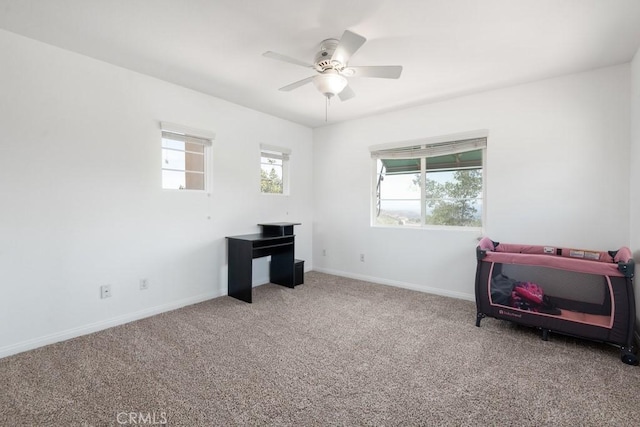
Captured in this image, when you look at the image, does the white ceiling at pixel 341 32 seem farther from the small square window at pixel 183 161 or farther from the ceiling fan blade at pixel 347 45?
the small square window at pixel 183 161

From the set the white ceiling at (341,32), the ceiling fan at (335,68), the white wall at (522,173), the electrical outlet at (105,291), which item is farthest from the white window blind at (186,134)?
the white wall at (522,173)

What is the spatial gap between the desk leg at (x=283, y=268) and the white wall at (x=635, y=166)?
3575 mm

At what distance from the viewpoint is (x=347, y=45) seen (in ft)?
6.86

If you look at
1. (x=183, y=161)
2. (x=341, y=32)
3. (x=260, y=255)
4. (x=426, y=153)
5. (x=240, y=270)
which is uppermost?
(x=341, y=32)

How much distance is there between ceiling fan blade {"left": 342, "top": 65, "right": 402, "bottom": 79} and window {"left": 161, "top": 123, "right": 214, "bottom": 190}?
2073mm

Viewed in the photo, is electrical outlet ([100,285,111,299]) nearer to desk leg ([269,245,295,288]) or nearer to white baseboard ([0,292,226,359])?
white baseboard ([0,292,226,359])

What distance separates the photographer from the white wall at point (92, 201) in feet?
7.72

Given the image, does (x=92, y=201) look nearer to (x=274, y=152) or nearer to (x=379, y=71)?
(x=274, y=152)

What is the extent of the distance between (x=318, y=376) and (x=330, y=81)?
2.32 meters

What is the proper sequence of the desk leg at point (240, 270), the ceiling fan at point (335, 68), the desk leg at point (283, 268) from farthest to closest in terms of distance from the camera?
the desk leg at point (283, 268) → the desk leg at point (240, 270) → the ceiling fan at point (335, 68)

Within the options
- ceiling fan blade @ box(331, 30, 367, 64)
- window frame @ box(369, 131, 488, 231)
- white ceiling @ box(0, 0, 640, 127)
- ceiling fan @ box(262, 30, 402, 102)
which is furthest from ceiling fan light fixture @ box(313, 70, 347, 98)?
window frame @ box(369, 131, 488, 231)

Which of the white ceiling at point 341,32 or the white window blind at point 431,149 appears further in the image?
the white window blind at point 431,149

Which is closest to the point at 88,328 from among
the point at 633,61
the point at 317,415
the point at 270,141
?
the point at 317,415

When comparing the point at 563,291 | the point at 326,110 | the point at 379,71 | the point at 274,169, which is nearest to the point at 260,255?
the point at 274,169
